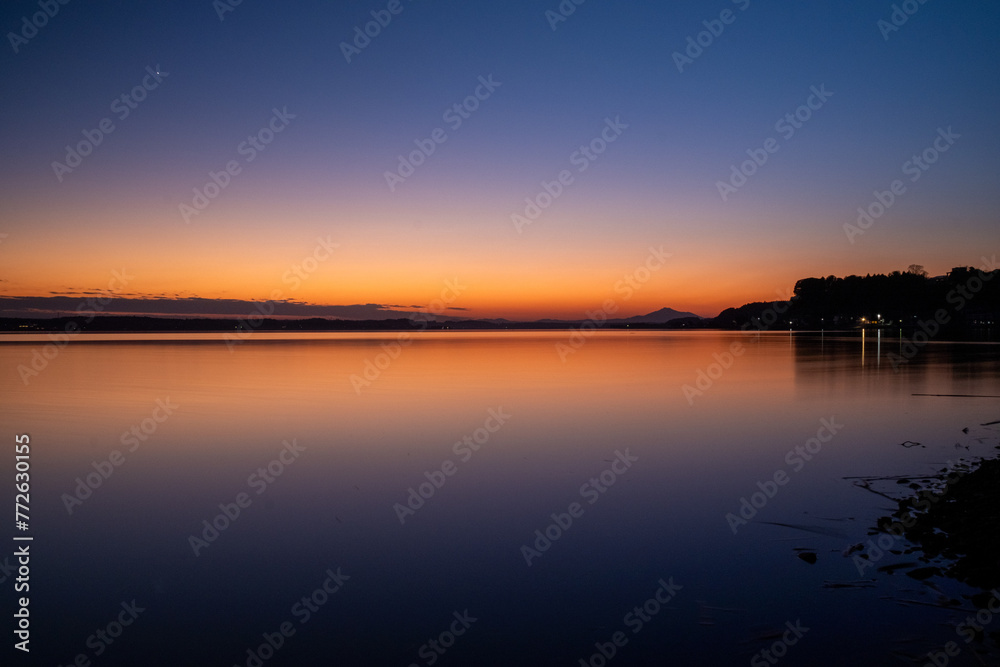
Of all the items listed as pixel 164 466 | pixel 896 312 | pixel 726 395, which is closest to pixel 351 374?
pixel 726 395

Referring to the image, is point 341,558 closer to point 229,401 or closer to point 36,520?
point 36,520

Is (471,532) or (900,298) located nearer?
(471,532)

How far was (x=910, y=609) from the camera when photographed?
5.81 metres

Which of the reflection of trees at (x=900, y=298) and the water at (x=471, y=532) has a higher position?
the reflection of trees at (x=900, y=298)

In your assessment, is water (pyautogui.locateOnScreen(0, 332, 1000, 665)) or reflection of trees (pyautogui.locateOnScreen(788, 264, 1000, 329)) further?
reflection of trees (pyautogui.locateOnScreen(788, 264, 1000, 329))

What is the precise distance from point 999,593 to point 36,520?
1122 cm

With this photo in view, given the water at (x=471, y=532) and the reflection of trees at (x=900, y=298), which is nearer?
the water at (x=471, y=532)

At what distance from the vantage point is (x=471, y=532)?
8.52 meters

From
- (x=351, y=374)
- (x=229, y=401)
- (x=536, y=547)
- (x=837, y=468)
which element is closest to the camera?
(x=536, y=547)

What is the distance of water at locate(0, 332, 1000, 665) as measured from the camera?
5.64m

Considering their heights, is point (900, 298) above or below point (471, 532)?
above

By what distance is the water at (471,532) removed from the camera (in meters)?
5.64

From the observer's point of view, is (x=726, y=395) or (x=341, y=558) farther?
(x=726, y=395)

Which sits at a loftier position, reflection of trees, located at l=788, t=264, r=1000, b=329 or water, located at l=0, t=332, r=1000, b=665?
reflection of trees, located at l=788, t=264, r=1000, b=329
